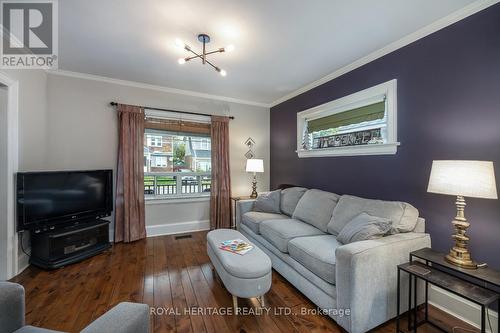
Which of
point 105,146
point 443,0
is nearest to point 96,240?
point 105,146

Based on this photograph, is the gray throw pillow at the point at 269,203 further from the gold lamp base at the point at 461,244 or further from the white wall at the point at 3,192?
the white wall at the point at 3,192

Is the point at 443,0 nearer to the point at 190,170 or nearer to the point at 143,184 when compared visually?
the point at 190,170

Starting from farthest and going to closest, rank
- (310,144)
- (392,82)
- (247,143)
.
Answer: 1. (247,143)
2. (310,144)
3. (392,82)

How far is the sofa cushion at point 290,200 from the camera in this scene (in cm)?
320

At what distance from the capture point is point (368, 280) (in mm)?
1565

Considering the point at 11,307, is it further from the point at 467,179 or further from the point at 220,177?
the point at 220,177

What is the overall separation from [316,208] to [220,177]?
6.51 feet

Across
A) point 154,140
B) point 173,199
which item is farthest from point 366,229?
point 154,140

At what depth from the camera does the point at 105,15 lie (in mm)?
1940

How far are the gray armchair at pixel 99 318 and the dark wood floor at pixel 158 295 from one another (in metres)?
0.77

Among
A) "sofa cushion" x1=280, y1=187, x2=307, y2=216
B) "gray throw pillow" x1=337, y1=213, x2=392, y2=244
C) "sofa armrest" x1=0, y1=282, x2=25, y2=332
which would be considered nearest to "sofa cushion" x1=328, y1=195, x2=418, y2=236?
"gray throw pillow" x1=337, y1=213, x2=392, y2=244

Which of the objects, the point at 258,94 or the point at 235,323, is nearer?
the point at 235,323

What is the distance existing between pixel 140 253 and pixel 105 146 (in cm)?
176
